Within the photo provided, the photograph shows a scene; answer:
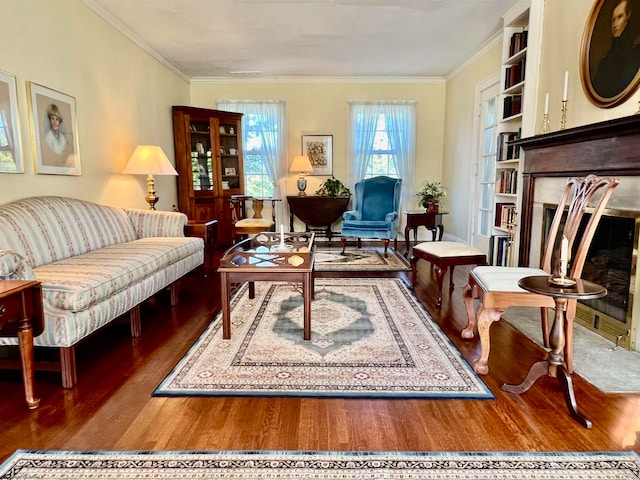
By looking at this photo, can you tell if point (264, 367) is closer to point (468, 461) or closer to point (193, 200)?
point (468, 461)

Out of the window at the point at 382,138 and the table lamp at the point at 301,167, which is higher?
the window at the point at 382,138

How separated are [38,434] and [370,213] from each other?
4.47m

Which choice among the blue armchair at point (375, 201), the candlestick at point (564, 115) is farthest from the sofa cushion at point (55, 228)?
the candlestick at point (564, 115)

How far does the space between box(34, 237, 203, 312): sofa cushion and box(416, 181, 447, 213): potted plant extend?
10.3 ft

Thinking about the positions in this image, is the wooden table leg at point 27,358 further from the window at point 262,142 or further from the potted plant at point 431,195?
the window at point 262,142

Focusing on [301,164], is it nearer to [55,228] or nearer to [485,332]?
[55,228]

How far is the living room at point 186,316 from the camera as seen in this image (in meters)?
1.47

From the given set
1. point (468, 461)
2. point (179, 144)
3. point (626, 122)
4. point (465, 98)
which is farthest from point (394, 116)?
point (468, 461)

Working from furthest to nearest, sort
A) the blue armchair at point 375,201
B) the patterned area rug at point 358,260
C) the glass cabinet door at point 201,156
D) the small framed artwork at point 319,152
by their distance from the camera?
1. the small framed artwork at point 319,152
2. the glass cabinet door at point 201,156
3. the blue armchair at point 375,201
4. the patterned area rug at point 358,260

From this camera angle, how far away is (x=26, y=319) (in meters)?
1.62

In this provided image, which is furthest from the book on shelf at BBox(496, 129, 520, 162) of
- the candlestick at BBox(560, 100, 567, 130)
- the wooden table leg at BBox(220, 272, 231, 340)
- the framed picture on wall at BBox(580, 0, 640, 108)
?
the wooden table leg at BBox(220, 272, 231, 340)

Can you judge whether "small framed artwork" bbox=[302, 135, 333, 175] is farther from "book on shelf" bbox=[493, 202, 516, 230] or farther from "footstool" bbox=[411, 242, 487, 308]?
"footstool" bbox=[411, 242, 487, 308]

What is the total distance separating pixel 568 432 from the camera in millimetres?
1495

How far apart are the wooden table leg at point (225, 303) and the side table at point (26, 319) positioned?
850mm
